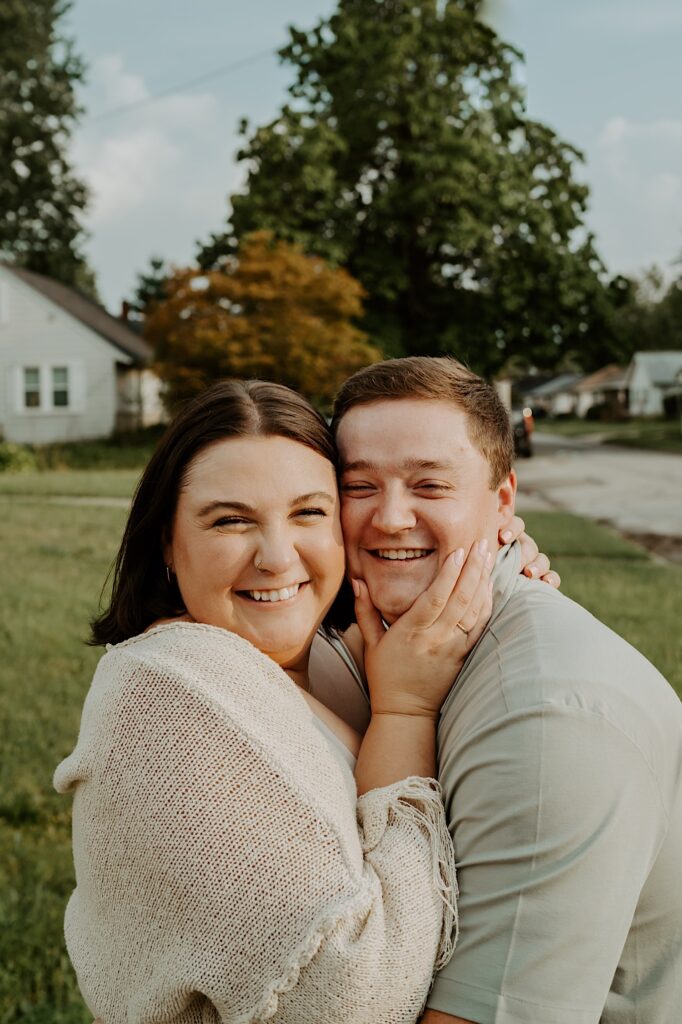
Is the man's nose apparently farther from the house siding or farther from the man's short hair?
the house siding

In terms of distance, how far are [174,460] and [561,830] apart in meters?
1.15

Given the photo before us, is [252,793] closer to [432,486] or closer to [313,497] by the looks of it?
[313,497]

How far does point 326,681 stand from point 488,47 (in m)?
35.6

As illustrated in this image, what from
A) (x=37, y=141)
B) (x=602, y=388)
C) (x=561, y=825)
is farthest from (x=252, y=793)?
(x=602, y=388)

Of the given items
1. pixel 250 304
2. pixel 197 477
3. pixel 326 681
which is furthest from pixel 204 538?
pixel 250 304

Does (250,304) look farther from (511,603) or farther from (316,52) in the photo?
(511,603)

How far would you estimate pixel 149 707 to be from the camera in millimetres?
1884

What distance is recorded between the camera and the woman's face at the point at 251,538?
88.8 inches

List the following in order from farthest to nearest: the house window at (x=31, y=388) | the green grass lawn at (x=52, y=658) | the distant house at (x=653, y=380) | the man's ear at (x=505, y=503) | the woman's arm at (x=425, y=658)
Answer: the distant house at (x=653, y=380)
the house window at (x=31, y=388)
the green grass lawn at (x=52, y=658)
the man's ear at (x=505, y=503)
the woman's arm at (x=425, y=658)

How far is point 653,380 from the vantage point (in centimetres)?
9269

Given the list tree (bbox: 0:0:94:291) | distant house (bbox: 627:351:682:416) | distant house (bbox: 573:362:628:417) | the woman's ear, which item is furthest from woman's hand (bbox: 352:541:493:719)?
distant house (bbox: 573:362:628:417)

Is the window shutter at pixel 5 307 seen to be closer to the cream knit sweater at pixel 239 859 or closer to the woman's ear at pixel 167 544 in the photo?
the woman's ear at pixel 167 544

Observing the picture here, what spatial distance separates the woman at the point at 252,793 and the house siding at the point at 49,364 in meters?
35.8

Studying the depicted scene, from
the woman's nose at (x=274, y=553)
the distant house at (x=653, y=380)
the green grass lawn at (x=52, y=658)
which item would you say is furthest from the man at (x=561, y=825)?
the distant house at (x=653, y=380)
